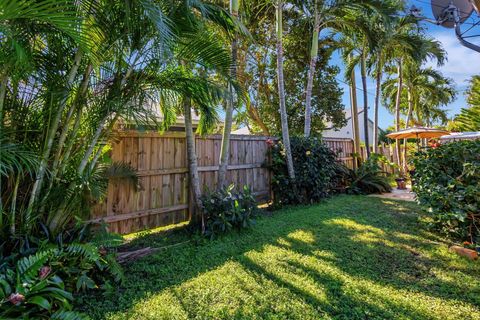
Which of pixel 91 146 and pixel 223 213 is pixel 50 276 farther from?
pixel 223 213

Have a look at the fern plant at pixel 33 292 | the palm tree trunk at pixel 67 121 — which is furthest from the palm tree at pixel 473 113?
the fern plant at pixel 33 292

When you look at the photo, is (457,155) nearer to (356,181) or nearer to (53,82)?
(356,181)

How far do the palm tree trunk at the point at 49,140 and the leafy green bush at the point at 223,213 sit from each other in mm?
2064

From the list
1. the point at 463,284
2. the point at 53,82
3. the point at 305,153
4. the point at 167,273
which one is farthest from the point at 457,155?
the point at 53,82

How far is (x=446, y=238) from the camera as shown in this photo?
11.8ft

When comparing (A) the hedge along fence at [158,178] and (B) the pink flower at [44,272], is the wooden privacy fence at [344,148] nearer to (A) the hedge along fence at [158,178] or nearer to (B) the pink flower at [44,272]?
(A) the hedge along fence at [158,178]

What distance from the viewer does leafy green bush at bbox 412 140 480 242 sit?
3.28 metres

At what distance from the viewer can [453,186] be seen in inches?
136

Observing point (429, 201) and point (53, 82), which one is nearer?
point (53, 82)

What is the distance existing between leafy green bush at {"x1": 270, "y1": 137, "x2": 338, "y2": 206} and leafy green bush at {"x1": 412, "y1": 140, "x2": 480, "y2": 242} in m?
2.22

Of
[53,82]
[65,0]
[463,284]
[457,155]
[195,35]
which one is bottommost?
[463,284]

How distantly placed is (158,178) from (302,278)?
9.05ft

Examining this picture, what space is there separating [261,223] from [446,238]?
2638 millimetres

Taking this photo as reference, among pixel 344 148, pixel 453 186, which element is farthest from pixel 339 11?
pixel 453 186
